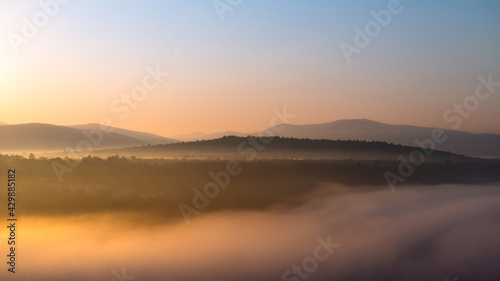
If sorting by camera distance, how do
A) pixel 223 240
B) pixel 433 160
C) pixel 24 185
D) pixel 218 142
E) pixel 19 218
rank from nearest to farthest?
1. pixel 223 240
2. pixel 19 218
3. pixel 24 185
4. pixel 433 160
5. pixel 218 142

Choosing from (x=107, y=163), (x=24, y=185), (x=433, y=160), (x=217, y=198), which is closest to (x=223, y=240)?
(x=217, y=198)

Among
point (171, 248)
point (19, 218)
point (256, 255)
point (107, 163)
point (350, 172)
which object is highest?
point (107, 163)

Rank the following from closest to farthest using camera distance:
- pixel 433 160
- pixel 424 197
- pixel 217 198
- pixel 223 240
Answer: pixel 223 240 → pixel 217 198 → pixel 424 197 → pixel 433 160

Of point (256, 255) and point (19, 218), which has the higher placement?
point (19, 218)

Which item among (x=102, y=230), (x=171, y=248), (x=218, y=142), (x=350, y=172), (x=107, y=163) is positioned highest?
(x=218, y=142)

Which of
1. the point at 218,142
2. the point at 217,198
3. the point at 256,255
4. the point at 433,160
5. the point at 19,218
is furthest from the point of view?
the point at 218,142

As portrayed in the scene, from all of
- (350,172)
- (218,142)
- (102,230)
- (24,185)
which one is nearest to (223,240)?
(102,230)

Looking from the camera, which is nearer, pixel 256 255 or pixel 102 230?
pixel 256 255

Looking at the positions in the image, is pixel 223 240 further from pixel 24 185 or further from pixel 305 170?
pixel 305 170

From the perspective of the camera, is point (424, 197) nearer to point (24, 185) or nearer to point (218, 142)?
point (24, 185)
